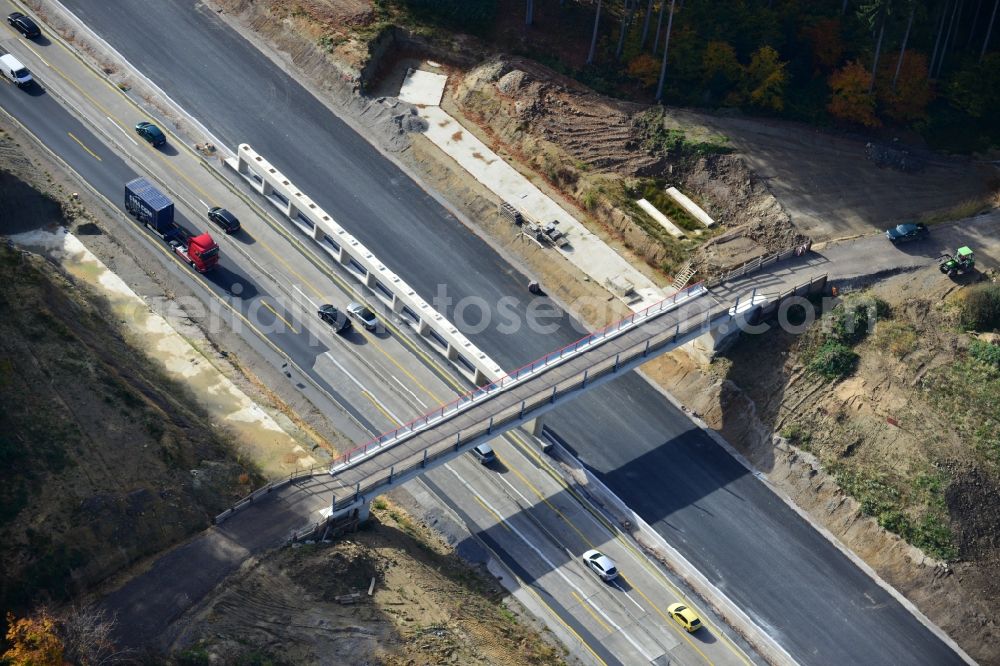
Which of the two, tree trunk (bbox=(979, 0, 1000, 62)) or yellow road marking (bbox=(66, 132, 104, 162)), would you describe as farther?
tree trunk (bbox=(979, 0, 1000, 62))

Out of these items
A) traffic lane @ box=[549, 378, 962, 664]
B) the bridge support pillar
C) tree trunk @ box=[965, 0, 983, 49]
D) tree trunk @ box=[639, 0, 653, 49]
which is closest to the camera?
traffic lane @ box=[549, 378, 962, 664]

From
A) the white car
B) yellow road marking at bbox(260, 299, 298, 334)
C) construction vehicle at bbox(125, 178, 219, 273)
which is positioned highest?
construction vehicle at bbox(125, 178, 219, 273)

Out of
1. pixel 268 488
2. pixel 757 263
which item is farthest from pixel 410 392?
pixel 757 263

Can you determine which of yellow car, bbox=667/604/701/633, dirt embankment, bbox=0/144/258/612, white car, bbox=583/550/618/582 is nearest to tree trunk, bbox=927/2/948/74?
white car, bbox=583/550/618/582

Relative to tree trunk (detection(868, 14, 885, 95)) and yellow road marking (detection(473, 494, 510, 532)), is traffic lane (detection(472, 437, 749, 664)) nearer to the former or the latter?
yellow road marking (detection(473, 494, 510, 532))

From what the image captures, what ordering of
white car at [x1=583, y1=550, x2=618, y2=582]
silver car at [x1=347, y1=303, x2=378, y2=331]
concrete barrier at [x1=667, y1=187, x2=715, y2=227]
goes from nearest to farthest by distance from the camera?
A: white car at [x1=583, y1=550, x2=618, y2=582]
silver car at [x1=347, y1=303, x2=378, y2=331]
concrete barrier at [x1=667, y1=187, x2=715, y2=227]

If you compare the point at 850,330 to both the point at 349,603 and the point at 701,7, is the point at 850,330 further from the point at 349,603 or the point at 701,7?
the point at 349,603

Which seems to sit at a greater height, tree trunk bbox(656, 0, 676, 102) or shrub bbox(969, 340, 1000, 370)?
tree trunk bbox(656, 0, 676, 102)

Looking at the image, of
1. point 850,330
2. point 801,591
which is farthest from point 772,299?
point 801,591

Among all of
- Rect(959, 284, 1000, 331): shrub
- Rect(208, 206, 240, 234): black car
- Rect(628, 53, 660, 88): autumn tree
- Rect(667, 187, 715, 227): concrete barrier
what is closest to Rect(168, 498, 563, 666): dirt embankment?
Rect(208, 206, 240, 234): black car
